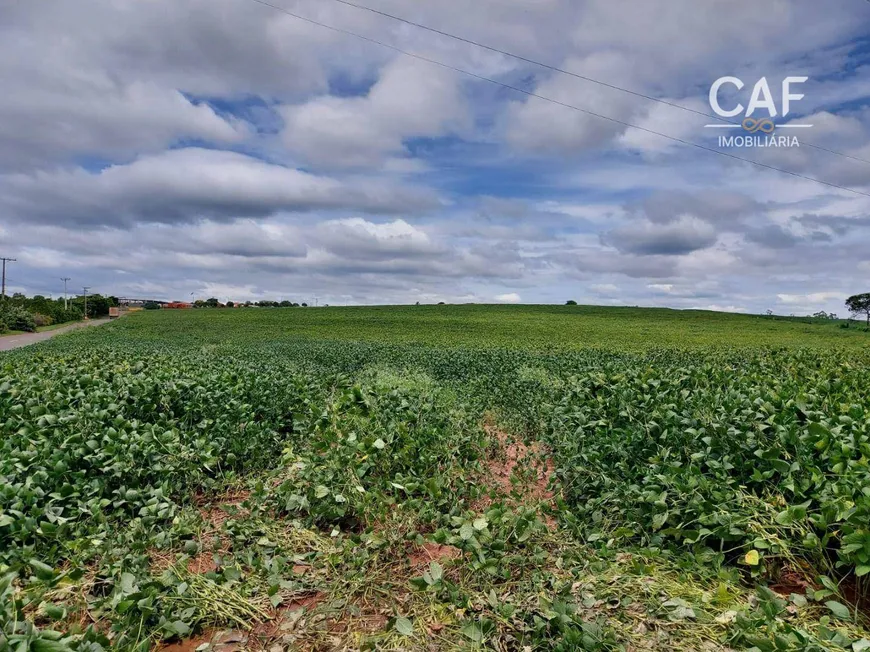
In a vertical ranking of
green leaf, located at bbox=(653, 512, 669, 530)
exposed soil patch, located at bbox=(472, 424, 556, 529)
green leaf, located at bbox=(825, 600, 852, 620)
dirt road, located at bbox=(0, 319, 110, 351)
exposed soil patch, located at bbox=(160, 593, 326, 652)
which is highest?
green leaf, located at bbox=(653, 512, 669, 530)

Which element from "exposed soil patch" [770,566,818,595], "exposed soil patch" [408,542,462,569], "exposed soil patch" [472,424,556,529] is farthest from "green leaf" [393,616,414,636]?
"exposed soil patch" [770,566,818,595]

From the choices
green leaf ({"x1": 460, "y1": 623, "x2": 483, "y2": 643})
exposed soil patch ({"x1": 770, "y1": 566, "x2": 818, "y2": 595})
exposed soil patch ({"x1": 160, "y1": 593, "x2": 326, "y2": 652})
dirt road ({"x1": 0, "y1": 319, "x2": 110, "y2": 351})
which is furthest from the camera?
dirt road ({"x1": 0, "y1": 319, "x2": 110, "y2": 351})

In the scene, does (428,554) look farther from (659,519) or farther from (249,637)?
(659,519)

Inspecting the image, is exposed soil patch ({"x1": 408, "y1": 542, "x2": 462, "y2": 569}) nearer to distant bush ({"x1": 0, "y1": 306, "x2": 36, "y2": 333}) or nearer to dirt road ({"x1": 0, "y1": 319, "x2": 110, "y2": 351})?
dirt road ({"x1": 0, "y1": 319, "x2": 110, "y2": 351})

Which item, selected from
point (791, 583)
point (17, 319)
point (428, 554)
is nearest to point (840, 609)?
point (791, 583)

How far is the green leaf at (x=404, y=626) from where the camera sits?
3.37 meters

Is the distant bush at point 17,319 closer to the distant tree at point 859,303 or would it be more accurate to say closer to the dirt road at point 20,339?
the dirt road at point 20,339

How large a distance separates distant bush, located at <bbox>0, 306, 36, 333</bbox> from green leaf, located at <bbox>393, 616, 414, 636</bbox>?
6938cm

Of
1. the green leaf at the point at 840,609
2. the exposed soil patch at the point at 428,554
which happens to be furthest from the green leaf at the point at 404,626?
the green leaf at the point at 840,609

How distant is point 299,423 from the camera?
7773 millimetres

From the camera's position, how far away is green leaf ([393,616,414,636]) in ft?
11.1

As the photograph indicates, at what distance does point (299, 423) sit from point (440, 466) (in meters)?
2.78

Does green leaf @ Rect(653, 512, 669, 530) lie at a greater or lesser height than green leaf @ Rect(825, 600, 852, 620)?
greater

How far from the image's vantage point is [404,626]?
11.2ft
